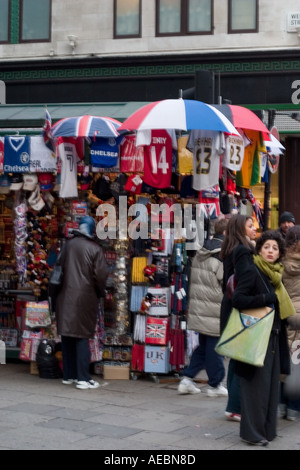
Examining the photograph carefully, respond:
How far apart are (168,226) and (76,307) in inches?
57.6

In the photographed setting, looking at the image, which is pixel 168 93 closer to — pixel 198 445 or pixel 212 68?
pixel 212 68

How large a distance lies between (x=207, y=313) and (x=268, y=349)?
83.3 inches

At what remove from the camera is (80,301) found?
10.0 meters

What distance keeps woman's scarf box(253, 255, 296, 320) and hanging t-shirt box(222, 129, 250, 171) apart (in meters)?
3.10

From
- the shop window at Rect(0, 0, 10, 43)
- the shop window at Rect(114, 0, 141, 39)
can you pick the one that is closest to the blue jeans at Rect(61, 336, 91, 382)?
the shop window at Rect(114, 0, 141, 39)

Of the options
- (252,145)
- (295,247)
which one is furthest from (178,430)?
(252,145)

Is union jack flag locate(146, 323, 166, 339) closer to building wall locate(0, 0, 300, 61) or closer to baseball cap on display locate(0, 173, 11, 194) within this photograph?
baseball cap on display locate(0, 173, 11, 194)

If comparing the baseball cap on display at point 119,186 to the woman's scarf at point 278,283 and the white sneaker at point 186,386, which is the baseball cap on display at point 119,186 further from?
the woman's scarf at point 278,283

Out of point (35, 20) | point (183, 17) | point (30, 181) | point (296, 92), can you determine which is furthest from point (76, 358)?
point (35, 20)

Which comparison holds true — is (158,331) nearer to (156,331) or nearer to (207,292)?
(156,331)

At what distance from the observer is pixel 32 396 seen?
9555 mm

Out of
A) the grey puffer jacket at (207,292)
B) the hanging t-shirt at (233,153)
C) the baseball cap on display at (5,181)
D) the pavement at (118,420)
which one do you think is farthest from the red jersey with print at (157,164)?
the pavement at (118,420)

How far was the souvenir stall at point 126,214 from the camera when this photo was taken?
33.8ft

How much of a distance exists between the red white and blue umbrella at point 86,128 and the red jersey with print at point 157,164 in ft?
1.41
